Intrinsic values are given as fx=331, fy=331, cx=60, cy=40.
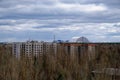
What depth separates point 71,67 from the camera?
12336 millimetres

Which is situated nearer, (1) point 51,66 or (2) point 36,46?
(1) point 51,66

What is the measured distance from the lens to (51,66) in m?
12.8

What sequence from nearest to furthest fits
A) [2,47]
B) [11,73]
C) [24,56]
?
[11,73] → [24,56] → [2,47]

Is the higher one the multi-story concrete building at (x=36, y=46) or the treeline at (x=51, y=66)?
the multi-story concrete building at (x=36, y=46)

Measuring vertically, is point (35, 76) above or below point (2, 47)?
below

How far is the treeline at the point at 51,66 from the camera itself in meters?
9.15

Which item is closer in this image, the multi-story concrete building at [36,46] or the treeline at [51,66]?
the treeline at [51,66]

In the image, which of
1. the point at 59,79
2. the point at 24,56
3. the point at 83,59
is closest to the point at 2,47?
the point at 24,56

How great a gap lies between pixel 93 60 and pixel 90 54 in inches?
38.7

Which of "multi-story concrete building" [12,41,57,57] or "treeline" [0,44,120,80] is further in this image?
"multi-story concrete building" [12,41,57,57]

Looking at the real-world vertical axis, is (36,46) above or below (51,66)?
above

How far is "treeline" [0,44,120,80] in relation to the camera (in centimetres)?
915

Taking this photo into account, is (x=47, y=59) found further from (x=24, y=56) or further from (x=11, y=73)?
(x=11, y=73)

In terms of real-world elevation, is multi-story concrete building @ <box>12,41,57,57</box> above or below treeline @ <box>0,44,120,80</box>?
above
